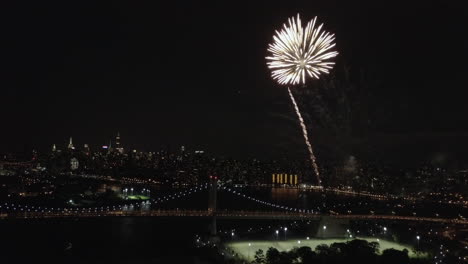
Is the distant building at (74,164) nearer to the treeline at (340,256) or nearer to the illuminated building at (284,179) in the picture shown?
the illuminated building at (284,179)

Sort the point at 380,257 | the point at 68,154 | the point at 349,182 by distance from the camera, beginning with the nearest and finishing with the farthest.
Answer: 1. the point at 380,257
2. the point at 349,182
3. the point at 68,154

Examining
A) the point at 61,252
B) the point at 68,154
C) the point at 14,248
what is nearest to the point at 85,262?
the point at 61,252

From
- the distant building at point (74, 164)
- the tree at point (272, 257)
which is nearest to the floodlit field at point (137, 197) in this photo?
the tree at point (272, 257)

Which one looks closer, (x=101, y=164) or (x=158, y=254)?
(x=158, y=254)

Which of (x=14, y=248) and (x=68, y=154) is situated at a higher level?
(x=68, y=154)

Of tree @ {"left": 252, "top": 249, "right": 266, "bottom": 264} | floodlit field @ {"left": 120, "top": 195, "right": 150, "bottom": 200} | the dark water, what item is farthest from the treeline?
floodlit field @ {"left": 120, "top": 195, "right": 150, "bottom": 200}

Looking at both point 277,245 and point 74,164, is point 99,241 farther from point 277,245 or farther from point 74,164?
point 74,164

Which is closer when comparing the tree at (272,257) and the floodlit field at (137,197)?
the tree at (272,257)

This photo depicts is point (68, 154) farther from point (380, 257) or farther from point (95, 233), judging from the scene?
point (380, 257)
